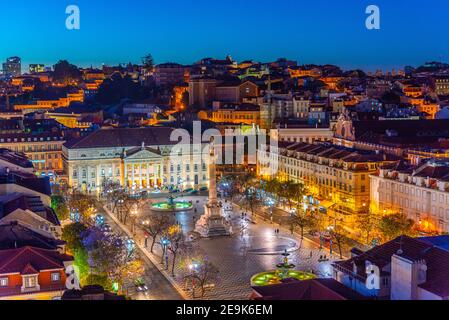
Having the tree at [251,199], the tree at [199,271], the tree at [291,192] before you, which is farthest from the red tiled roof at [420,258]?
the tree at [291,192]

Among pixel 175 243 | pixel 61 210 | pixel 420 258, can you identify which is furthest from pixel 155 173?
pixel 420 258

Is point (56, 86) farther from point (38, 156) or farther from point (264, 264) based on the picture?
point (264, 264)

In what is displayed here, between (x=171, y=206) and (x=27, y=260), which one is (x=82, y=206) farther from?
(x=27, y=260)

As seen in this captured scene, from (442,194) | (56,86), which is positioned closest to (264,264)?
(442,194)

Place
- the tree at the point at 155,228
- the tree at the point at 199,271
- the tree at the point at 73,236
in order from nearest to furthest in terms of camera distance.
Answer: the tree at the point at 199,271 < the tree at the point at 73,236 < the tree at the point at 155,228

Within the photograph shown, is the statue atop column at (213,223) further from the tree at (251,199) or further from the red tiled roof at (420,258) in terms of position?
the red tiled roof at (420,258)
